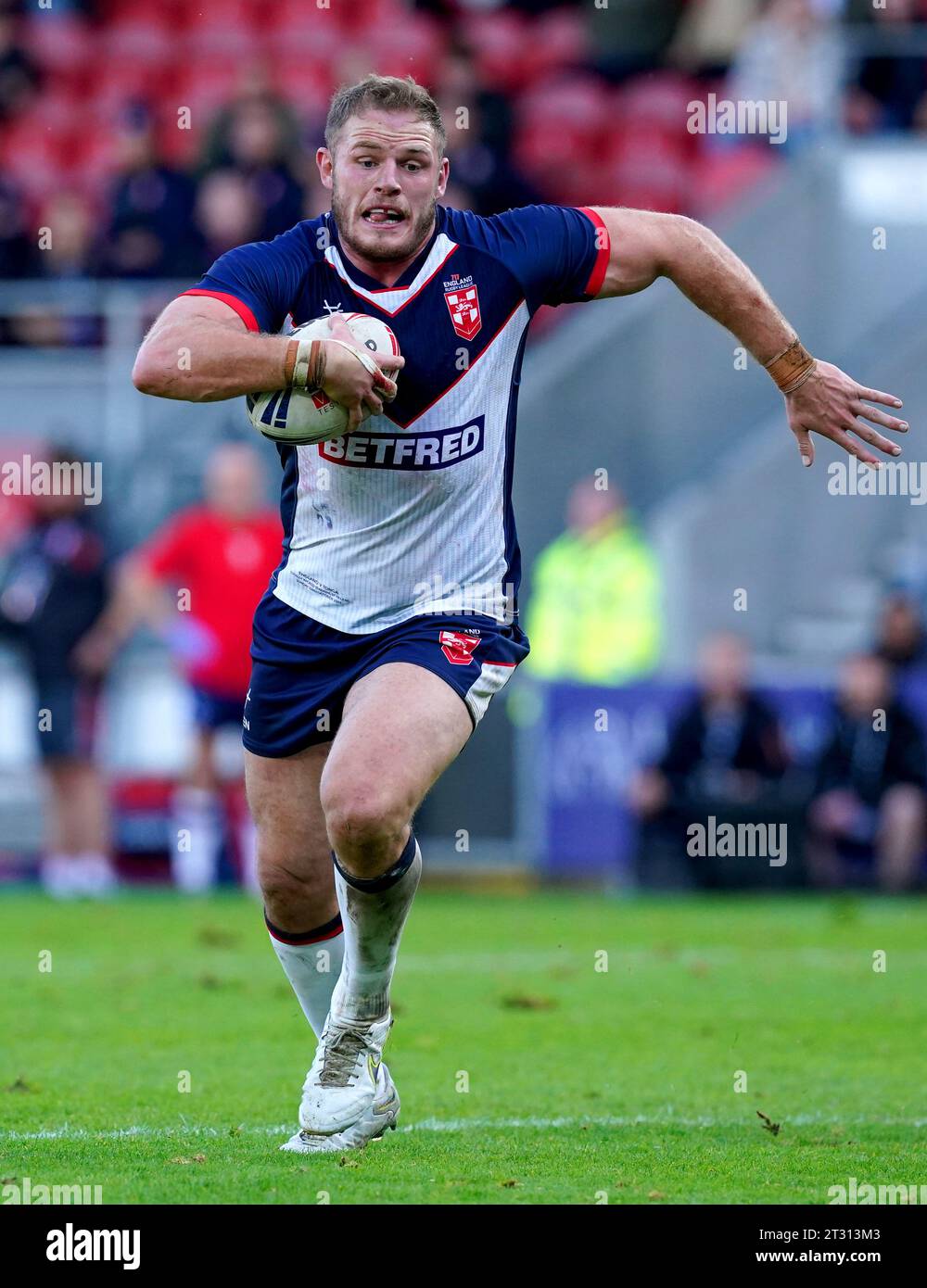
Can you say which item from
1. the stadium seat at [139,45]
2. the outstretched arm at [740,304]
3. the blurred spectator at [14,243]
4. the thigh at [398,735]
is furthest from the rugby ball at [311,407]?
the stadium seat at [139,45]

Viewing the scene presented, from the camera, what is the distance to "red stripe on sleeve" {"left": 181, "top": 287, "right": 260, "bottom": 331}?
204 inches

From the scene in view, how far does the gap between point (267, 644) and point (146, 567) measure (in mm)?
8150

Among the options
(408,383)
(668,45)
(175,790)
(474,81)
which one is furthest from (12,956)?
(668,45)

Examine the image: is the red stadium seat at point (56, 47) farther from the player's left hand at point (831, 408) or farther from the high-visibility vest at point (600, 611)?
the player's left hand at point (831, 408)

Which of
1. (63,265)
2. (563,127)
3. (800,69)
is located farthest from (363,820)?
(563,127)

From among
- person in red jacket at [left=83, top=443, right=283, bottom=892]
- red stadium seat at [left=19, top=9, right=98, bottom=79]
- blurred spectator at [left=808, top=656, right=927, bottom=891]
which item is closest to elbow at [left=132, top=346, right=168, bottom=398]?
person in red jacket at [left=83, top=443, right=283, bottom=892]

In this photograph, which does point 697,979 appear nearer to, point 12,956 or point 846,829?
point 12,956

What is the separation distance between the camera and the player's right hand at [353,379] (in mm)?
5043

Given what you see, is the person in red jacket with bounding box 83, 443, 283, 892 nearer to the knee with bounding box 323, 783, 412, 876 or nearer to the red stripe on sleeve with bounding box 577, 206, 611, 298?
the red stripe on sleeve with bounding box 577, 206, 611, 298

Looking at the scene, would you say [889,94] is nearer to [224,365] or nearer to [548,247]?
[548,247]

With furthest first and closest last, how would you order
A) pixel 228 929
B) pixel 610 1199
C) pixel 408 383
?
pixel 228 929, pixel 408 383, pixel 610 1199

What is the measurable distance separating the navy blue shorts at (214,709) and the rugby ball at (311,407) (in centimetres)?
849

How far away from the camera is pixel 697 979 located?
948 cm

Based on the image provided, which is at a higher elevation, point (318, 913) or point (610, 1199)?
point (318, 913)
